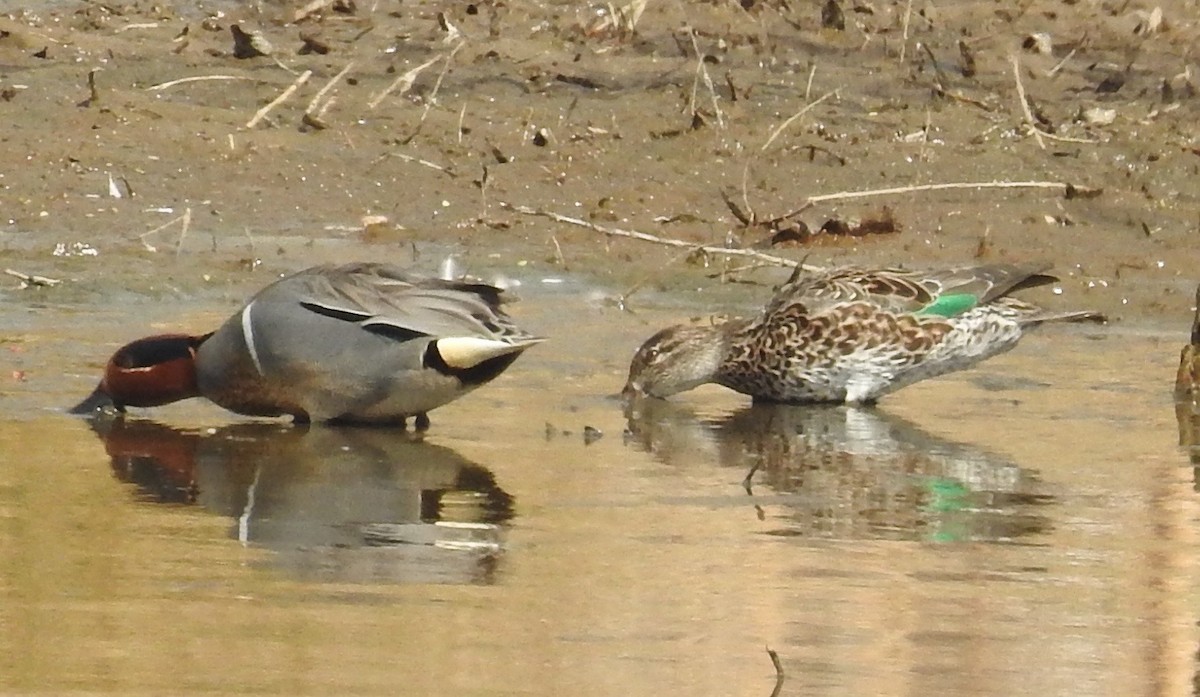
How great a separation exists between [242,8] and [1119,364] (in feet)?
19.0

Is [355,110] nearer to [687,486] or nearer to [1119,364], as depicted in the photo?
[1119,364]

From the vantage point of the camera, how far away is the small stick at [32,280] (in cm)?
902

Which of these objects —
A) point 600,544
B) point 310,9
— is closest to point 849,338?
point 600,544

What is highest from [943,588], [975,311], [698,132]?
[698,132]

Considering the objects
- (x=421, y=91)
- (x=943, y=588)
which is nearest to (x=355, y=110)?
(x=421, y=91)

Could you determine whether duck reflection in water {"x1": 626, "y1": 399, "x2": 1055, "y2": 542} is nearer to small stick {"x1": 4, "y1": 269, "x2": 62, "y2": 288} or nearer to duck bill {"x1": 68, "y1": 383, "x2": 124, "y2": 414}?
duck bill {"x1": 68, "y1": 383, "x2": 124, "y2": 414}

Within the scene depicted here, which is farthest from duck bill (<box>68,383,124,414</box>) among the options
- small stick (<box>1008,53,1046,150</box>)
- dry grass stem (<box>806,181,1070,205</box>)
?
small stick (<box>1008,53,1046,150</box>)


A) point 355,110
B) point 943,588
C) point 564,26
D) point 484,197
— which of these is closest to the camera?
point 943,588

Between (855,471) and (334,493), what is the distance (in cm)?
135

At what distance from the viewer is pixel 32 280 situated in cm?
912

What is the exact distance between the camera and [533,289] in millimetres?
9836

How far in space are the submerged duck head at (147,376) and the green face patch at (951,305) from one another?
2.38 meters

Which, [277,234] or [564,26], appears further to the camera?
[564,26]

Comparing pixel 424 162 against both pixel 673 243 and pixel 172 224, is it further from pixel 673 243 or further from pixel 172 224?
pixel 673 243
